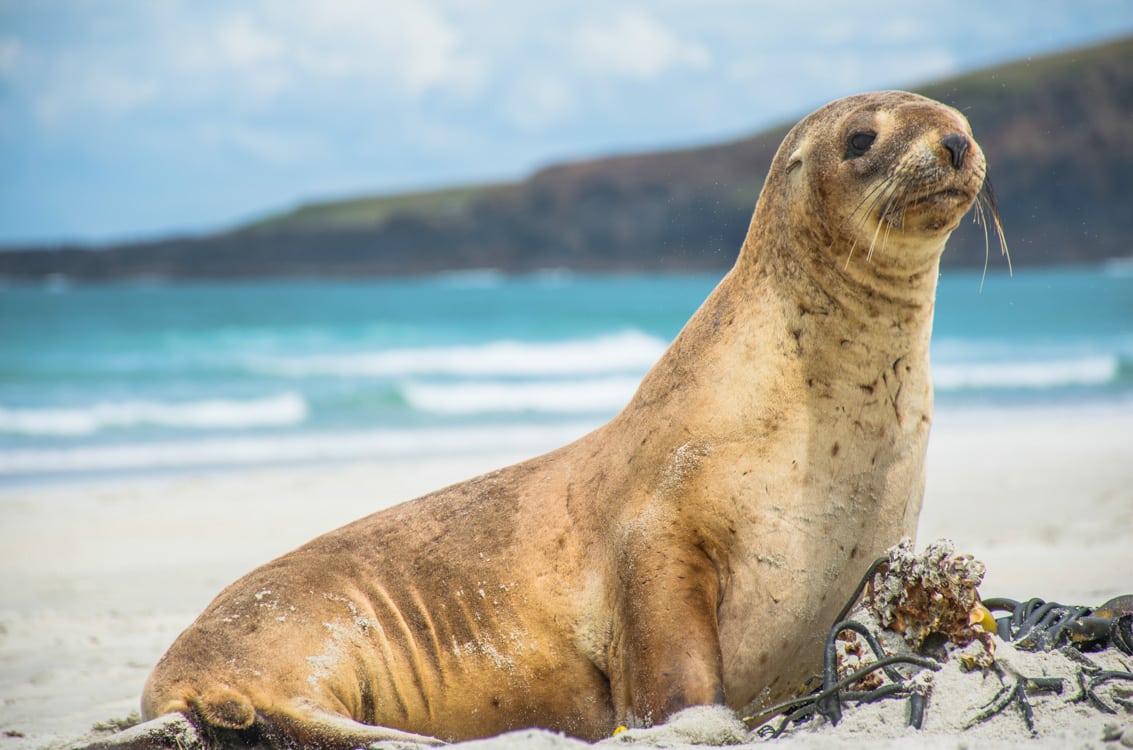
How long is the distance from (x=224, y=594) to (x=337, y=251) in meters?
81.8

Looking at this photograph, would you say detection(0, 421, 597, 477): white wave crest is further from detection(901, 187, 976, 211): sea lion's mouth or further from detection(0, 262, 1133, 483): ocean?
detection(901, 187, 976, 211): sea lion's mouth

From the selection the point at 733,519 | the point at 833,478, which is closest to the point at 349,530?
the point at 733,519

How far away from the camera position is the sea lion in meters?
3.03

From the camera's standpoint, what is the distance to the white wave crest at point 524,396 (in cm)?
1712

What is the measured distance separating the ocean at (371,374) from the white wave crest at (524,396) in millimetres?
50

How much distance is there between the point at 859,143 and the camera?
3129mm

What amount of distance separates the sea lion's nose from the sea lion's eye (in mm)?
208

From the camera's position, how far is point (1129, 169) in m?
57.2

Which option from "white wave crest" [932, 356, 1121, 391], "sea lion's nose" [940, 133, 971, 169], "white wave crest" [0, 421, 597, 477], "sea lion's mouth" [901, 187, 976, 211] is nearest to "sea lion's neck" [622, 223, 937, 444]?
"sea lion's mouth" [901, 187, 976, 211]

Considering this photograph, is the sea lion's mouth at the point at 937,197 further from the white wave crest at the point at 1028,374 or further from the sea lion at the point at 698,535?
the white wave crest at the point at 1028,374

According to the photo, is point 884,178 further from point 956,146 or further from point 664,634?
point 664,634

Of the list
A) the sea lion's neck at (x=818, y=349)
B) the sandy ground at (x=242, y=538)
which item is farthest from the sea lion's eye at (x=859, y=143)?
the sandy ground at (x=242, y=538)

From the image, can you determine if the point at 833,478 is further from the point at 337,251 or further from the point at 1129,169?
the point at 337,251

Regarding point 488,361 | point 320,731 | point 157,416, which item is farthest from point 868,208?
point 488,361
